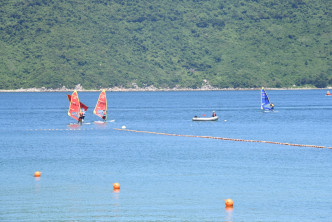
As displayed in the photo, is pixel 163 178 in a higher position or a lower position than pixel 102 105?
lower

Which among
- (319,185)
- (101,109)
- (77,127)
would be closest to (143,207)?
(319,185)

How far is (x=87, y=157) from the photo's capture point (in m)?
73.9

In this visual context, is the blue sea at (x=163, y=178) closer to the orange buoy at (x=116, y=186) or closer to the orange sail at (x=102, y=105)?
the orange buoy at (x=116, y=186)

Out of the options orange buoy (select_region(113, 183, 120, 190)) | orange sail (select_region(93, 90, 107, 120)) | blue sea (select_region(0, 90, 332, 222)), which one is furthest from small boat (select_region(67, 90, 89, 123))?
orange buoy (select_region(113, 183, 120, 190))

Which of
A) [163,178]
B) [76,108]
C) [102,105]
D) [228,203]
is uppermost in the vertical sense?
[102,105]

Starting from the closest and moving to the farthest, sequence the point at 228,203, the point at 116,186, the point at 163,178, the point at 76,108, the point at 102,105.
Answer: the point at 228,203
the point at 116,186
the point at 163,178
the point at 76,108
the point at 102,105

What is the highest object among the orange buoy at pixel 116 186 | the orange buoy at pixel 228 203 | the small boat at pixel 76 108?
the small boat at pixel 76 108

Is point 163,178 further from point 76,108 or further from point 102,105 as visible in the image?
point 102,105

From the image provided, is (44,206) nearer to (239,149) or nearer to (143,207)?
(143,207)

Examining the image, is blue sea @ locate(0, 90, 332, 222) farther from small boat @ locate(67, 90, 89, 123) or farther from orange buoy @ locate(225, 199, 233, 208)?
small boat @ locate(67, 90, 89, 123)

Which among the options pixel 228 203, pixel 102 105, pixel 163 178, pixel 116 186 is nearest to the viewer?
pixel 228 203

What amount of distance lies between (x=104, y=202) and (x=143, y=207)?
301cm

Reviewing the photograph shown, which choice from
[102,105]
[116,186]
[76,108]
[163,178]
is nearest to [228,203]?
[116,186]

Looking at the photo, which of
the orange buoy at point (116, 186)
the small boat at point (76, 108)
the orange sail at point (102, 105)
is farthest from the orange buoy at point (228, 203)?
the orange sail at point (102, 105)
